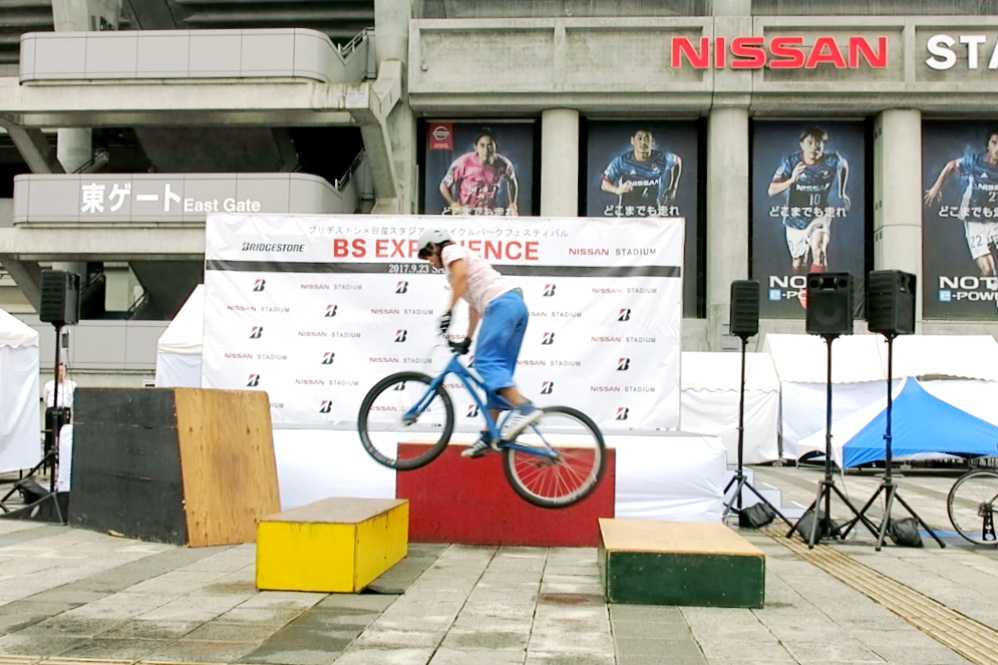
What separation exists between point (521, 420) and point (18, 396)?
1394 centimetres

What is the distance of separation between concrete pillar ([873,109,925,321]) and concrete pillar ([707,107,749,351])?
417 cm

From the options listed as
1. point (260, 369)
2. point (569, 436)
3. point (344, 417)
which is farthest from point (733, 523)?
point (260, 369)

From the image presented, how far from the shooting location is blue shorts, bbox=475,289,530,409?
25.8 ft

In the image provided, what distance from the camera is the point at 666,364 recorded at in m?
13.9

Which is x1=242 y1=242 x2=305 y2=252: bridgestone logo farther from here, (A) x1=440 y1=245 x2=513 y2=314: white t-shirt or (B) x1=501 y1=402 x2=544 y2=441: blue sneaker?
(B) x1=501 y1=402 x2=544 y2=441: blue sneaker

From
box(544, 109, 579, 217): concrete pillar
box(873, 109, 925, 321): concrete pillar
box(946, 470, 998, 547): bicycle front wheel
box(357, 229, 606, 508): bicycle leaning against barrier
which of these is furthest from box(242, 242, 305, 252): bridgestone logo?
box(873, 109, 925, 321): concrete pillar

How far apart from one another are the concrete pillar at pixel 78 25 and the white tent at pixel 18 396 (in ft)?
44.2

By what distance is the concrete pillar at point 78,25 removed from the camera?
31.2 m

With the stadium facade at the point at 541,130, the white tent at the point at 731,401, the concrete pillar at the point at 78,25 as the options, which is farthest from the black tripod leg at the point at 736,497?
the concrete pillar at the point at 78,25

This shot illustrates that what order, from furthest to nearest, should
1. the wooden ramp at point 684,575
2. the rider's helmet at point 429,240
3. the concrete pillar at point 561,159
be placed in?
1. the concrete pillar at point 561,159
2. the wooden ramp at point 684,575
3. the rider's helmet at point 429,240

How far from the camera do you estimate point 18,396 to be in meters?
18.6

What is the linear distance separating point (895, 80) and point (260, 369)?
2377 cm

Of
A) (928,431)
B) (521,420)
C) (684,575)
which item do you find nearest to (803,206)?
(928,431)

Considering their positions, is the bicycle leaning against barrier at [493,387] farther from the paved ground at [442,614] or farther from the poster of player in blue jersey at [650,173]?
the poster of player in blue jersey at [650,173]
